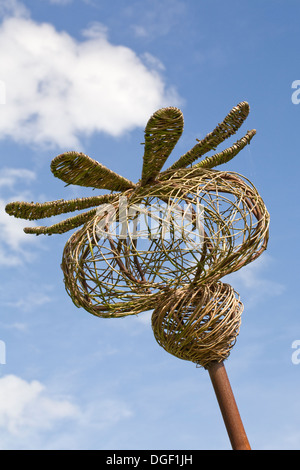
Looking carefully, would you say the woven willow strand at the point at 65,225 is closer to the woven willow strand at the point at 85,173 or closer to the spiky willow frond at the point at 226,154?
the woven willow strand at the point at 85,173

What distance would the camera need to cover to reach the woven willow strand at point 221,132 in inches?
130

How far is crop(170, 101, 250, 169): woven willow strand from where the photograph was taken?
3293 millimetres

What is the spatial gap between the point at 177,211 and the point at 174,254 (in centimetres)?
36

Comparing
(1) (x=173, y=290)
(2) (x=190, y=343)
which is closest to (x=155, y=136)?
(1) (x=173, y=290)

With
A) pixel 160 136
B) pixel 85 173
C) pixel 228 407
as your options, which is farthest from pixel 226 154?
pixel 228 407

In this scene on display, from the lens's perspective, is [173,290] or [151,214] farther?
[173,290]

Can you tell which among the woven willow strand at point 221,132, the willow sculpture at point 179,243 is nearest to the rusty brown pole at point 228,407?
the willow sculpture at point 179,243

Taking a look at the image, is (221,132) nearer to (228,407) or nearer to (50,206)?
(50,206)

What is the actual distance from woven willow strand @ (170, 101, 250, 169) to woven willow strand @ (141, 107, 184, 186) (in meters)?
0.32

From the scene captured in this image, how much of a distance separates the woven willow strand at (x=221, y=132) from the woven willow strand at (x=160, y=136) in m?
0.32

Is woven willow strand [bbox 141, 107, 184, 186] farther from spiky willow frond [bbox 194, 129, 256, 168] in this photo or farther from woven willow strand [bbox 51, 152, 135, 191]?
spiky willow frond [bbox 194, 129, 256, 168]
